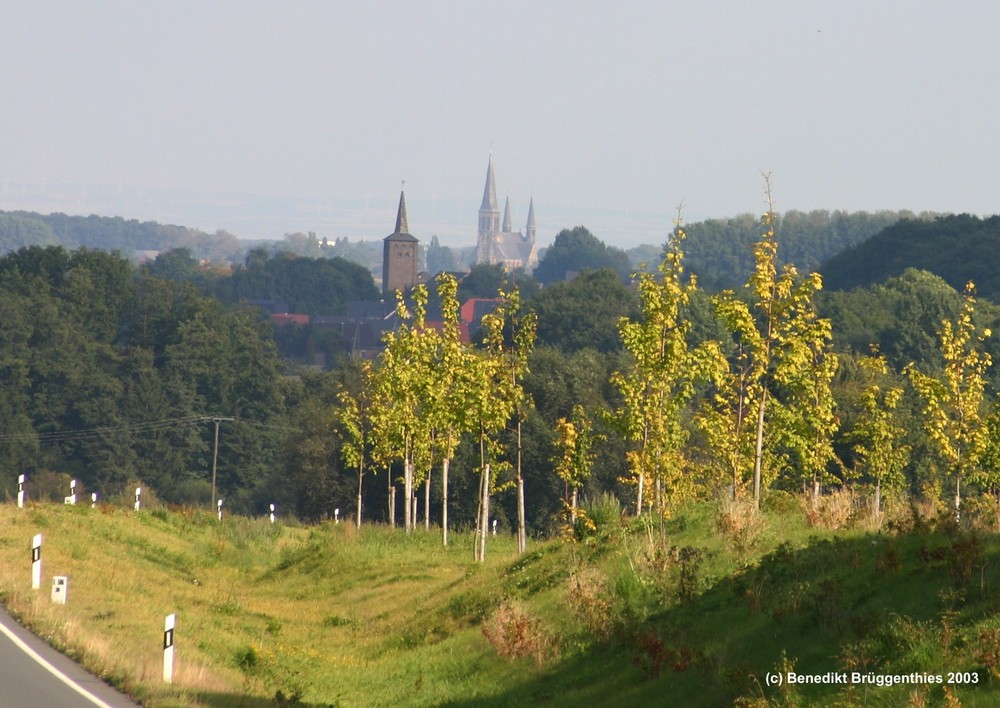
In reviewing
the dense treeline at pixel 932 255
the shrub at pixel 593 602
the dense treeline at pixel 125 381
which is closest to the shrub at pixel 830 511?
the shrub at pixel 593 602

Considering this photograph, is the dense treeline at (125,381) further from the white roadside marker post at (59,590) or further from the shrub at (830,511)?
the shrub at (830,511)

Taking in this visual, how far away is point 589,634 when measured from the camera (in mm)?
16422

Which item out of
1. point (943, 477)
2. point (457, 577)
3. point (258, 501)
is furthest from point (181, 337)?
point (457, 577)

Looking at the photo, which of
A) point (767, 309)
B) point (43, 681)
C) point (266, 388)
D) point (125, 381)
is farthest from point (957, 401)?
point (125, 381)

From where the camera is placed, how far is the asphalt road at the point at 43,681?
13352 millimetres

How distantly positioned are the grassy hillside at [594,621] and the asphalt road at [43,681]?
29 centimetres

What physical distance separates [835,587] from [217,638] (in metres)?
9.72

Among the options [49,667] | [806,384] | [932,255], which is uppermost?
[932,255]

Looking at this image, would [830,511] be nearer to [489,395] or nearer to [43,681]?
[43,681]

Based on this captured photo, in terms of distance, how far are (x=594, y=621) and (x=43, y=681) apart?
5.89 metres

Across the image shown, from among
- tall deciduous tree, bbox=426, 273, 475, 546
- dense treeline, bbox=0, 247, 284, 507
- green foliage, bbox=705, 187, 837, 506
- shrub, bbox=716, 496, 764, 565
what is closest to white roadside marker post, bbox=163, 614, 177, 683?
shrub, bbox=716, 496, 764, 565

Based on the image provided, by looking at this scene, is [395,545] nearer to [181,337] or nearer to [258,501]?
[258,501]

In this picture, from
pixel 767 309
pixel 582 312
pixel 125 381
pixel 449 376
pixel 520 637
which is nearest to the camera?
pixel 520 637

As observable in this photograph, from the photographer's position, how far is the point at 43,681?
47.1 ft
